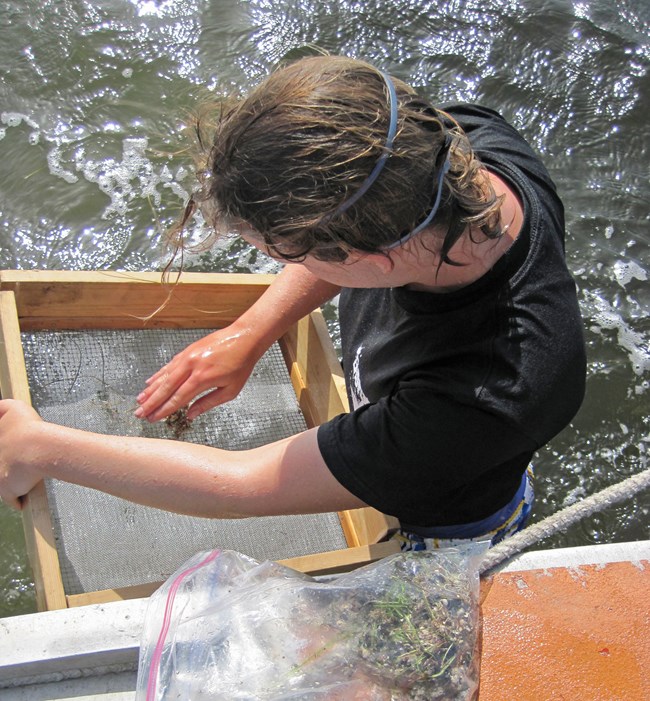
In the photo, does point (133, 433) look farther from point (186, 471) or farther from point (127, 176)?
point (127, 176)

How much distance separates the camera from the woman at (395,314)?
1.25 meters

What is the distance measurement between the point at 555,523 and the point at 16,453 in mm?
1274

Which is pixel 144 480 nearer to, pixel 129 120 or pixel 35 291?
pixel 35 291

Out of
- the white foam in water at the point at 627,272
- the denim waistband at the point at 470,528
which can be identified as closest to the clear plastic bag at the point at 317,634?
the denim waistband at the point at 470,528

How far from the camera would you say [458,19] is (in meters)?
4.56

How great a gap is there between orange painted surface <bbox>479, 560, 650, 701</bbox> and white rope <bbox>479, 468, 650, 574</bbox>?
4cm

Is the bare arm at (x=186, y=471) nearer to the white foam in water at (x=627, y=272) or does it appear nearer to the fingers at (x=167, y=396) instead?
the fingers at (x=167, y=396)

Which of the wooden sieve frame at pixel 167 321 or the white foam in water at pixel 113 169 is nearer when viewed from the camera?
the wooden sieve frame at pixel 167 321

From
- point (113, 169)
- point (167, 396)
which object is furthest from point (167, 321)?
point (113, 169)

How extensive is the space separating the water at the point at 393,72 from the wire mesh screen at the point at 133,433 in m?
0.75

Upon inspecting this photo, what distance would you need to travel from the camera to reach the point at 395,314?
1.75 meters

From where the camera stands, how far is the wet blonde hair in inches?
48.1

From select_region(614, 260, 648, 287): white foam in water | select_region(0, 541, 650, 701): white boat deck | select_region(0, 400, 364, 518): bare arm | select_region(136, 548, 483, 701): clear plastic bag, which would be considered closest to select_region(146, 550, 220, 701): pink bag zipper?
select_region(136, 548, 483, 701): clear plastic bag

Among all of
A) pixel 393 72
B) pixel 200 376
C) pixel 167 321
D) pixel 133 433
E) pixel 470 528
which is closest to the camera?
pixel 470 528
